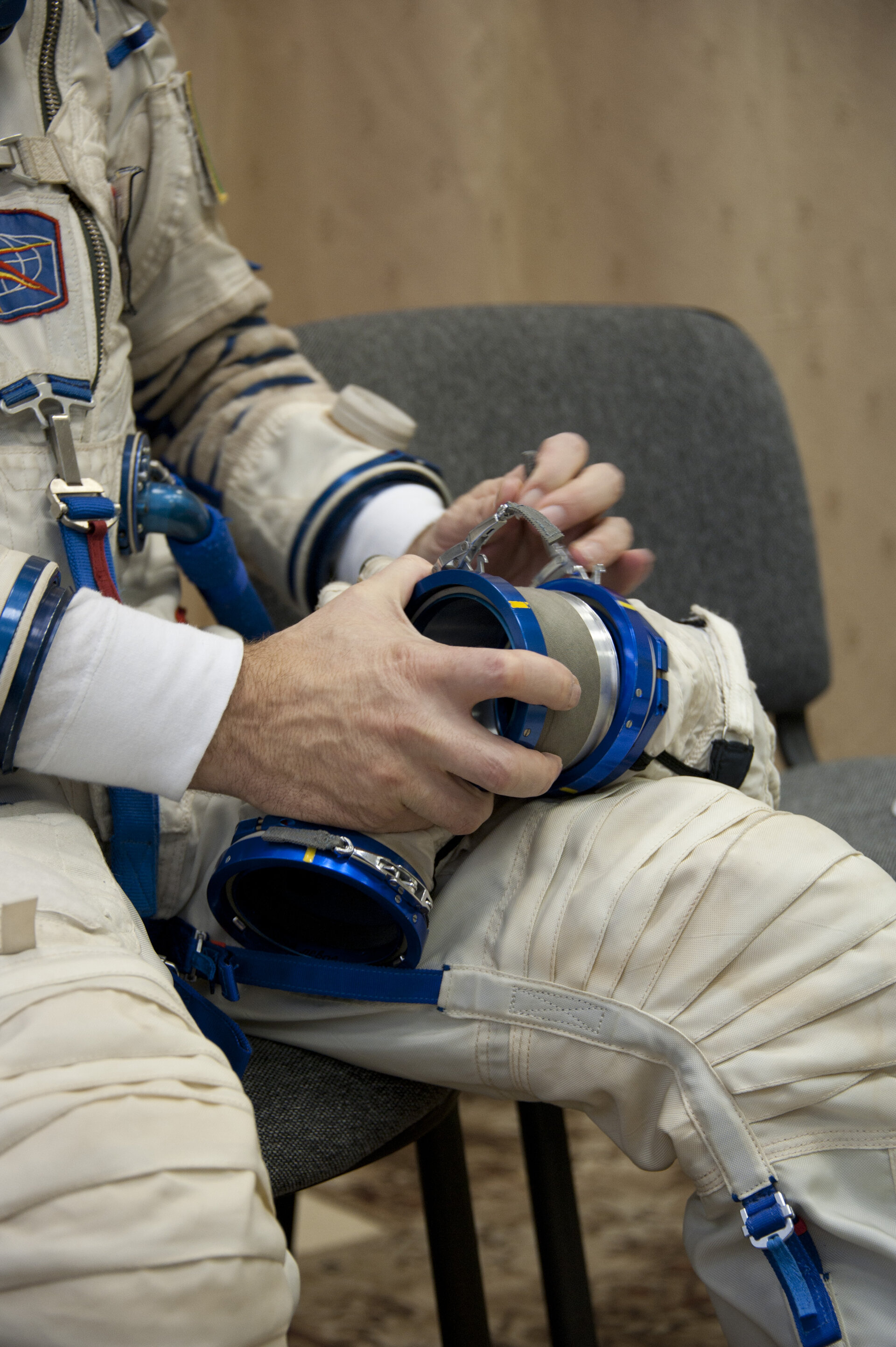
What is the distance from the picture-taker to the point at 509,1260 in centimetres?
100

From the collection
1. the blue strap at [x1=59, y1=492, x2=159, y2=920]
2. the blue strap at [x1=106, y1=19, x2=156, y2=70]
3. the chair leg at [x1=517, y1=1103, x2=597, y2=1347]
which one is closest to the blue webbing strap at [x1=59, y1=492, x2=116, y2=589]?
the blue strap at [x1=59, y1=492, x2=159, y2=920]

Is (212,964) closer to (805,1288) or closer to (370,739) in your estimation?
(370,739)

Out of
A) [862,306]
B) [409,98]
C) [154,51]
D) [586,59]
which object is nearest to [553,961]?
[154,51]

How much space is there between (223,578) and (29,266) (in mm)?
197

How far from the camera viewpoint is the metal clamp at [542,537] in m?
0.52

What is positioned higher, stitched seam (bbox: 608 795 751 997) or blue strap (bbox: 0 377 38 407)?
blue strap (bbox: 0 377 38 407)

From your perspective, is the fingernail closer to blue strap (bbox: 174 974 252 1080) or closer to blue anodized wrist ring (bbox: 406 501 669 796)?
blue anodized wrist ring (bbox: 406 501 669 796)

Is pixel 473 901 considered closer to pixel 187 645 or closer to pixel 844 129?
pixel 187 645

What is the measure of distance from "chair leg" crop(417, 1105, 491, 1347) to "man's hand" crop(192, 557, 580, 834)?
9.9 inches

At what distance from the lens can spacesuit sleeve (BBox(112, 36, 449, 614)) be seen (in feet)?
2.22

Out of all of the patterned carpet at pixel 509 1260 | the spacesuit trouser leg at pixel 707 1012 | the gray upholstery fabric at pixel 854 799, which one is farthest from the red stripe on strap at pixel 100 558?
the patterned carpet at pixel 509 1260

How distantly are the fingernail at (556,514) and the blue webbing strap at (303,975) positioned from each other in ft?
0.88

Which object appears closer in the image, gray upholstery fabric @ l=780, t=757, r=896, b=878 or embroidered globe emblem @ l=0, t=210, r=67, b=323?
embroidered globe emblem @ l=0, t=210, r=67, b=323

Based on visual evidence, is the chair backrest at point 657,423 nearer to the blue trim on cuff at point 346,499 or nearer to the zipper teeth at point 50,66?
the blue trim on cuff at point 346,499
